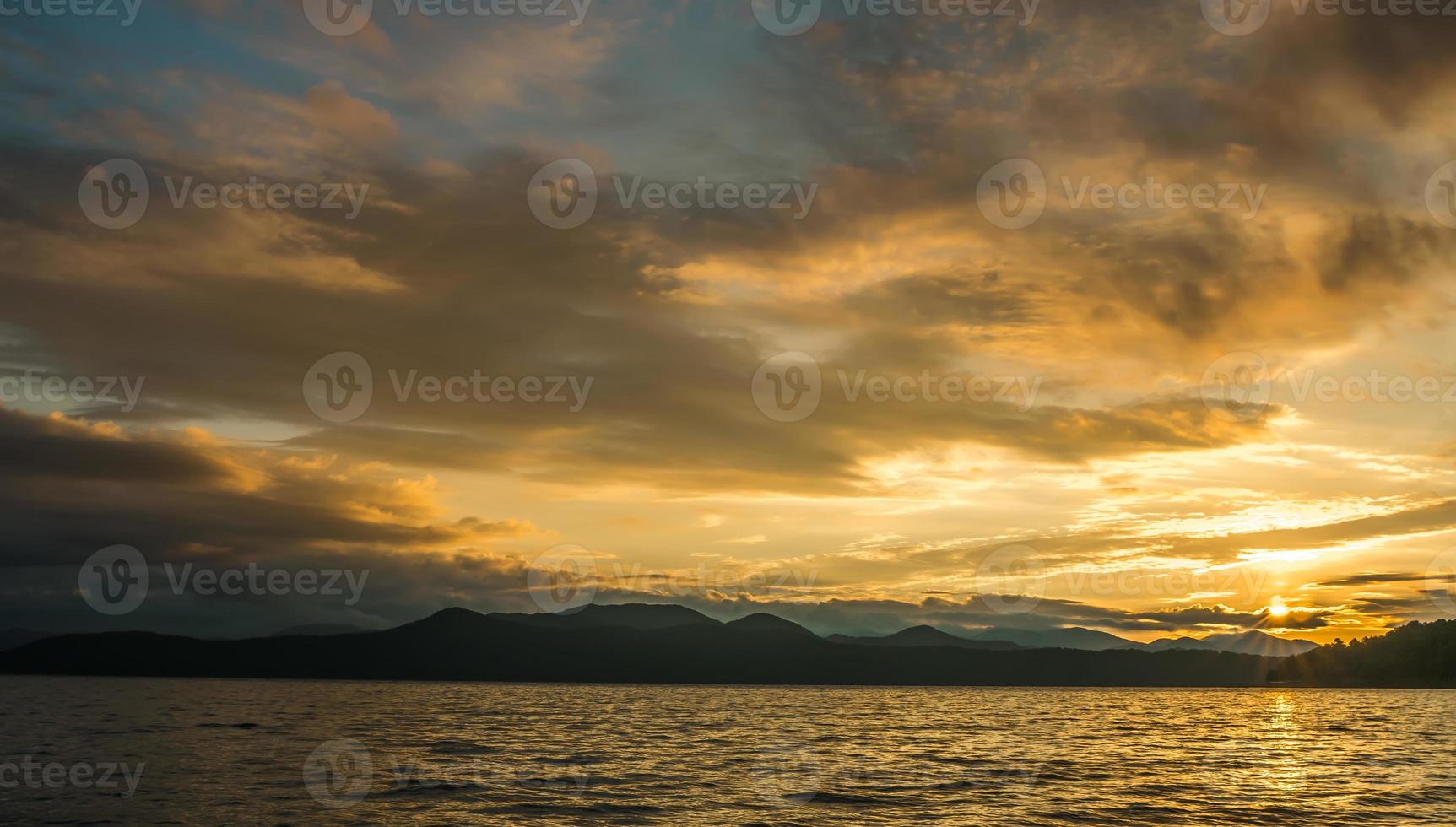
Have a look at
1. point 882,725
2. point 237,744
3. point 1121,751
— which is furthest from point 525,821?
point 882,725

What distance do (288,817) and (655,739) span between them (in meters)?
52.7

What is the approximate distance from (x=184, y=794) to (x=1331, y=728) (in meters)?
132

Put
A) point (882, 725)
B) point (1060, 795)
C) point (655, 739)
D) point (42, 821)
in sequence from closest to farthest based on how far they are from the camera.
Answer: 1. point (42, 821)
2. point (1060, 795)
3. point (655, 739)
4. point (882, 725)

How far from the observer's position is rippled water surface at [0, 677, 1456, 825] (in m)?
46.0

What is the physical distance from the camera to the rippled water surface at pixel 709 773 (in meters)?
46.0

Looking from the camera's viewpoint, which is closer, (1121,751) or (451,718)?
(1121,751)

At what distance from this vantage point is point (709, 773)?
61.7 meters

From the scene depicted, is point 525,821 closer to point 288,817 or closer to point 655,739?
point 288,817

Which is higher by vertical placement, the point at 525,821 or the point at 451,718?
the point at 525,821

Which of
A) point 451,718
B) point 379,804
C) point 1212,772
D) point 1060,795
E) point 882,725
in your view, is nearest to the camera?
point 379,804

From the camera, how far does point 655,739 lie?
92.8 meters

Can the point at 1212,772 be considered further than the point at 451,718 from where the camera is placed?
No

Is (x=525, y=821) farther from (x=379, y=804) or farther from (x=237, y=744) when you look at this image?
(x=237, y=744)

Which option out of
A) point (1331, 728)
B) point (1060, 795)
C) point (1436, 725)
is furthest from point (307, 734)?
point (1436, 725)
